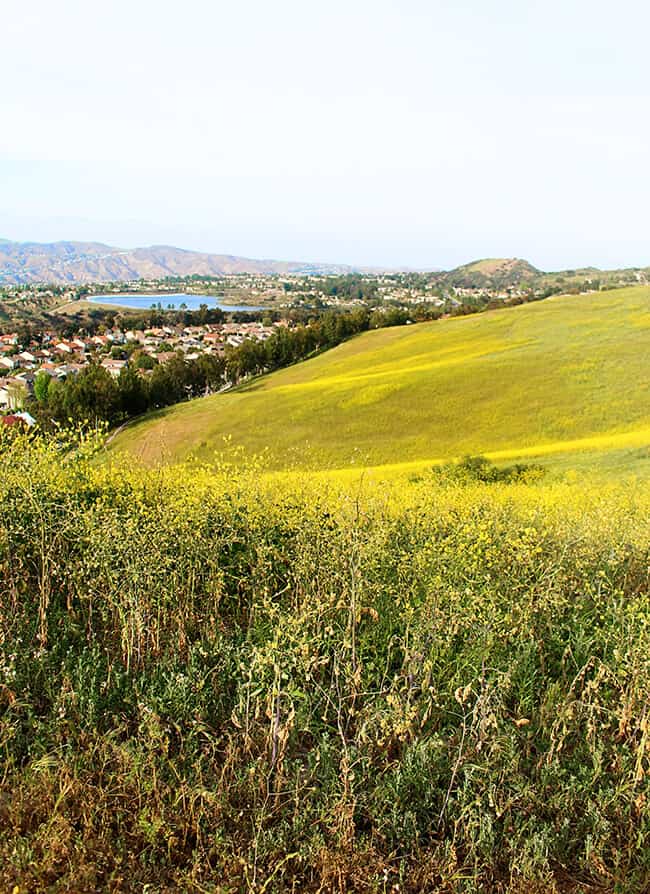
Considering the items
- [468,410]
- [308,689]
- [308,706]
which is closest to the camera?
[308,706]

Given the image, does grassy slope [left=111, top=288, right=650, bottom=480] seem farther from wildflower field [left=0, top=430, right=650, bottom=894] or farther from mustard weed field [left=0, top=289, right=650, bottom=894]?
wildflower field [left=0, top=430, right=650, bottom=894]

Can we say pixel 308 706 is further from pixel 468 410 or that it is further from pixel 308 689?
pixel 468 410

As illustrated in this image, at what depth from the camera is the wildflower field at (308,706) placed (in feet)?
12.4

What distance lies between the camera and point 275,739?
4.19m

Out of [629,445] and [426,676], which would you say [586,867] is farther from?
[629,445]

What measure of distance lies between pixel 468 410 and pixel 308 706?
28893 millimetres

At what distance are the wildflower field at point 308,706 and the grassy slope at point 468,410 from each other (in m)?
13.4

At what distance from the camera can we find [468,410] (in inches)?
1266

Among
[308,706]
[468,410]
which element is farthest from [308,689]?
[468,410]

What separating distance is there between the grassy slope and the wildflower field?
13.4 metres

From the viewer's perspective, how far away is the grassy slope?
27.5 metres

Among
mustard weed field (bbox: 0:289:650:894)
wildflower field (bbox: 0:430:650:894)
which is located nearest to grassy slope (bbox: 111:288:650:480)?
mustard weed field (bbox: 0:289:650:894)

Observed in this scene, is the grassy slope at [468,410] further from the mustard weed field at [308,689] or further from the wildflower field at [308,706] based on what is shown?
the wildflower field at [308,706]

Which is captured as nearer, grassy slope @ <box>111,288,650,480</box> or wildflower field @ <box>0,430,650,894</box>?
wildflower field @ <box>0,430,650,894</box>
